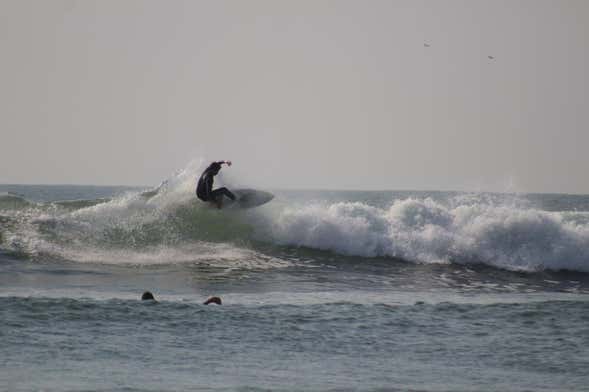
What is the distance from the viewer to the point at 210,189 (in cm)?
2372

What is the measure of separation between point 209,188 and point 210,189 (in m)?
0.05

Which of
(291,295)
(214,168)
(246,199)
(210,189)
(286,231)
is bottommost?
(291,295)

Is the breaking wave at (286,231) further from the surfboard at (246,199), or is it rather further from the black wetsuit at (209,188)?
the black wetsuit at (209,188)

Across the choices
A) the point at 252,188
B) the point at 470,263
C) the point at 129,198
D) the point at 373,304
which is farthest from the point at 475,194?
the point at 373,304

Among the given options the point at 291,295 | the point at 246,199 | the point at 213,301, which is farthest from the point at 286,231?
the point at 213,301

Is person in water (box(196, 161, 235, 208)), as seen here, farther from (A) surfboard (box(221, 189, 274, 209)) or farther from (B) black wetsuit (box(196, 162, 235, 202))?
(A) surfboard (box(221, 189, 274, 209))

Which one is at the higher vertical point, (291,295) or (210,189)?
(210,189)

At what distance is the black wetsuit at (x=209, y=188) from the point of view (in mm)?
23250

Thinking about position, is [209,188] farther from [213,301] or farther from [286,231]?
[213,301]

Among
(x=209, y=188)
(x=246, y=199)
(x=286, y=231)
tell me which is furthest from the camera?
(x=246, y=199)

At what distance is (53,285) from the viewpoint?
17438mm

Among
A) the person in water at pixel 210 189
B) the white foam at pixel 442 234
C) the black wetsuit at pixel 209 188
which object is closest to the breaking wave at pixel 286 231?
the white foam at pixel 442 234

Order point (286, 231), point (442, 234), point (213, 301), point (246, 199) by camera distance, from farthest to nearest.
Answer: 1. point (246, 199)
2. point (442, 234)
3. point (286, 231)
4. point (213, 301)

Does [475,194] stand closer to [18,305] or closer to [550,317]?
[550,317]
